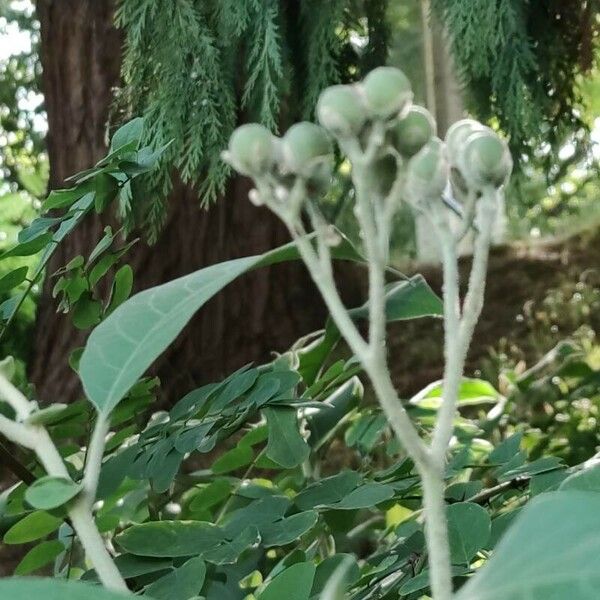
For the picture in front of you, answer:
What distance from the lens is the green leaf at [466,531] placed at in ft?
1.62

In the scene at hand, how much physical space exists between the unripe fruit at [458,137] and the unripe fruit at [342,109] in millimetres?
42

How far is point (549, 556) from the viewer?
0.25 metres

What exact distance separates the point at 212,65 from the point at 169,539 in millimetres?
563

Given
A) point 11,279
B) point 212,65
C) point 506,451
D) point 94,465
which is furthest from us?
point 212,65

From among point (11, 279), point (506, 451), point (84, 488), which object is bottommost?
point (506, 451)

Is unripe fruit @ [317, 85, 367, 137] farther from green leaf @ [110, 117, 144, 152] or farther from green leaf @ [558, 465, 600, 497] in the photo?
green leaf @ [110, 117, 144, 152]

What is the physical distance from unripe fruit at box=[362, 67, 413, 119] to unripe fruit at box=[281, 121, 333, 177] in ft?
0.07

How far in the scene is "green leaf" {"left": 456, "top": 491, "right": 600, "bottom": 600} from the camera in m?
0.24

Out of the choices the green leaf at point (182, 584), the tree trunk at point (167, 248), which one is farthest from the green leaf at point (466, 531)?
the tree trunk at point (167, 248)

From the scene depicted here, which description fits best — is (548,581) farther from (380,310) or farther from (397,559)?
(397,559)

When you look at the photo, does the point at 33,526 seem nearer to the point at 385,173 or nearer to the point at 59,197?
the point at 59,197

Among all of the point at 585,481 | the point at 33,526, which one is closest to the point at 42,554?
the point at 33,526

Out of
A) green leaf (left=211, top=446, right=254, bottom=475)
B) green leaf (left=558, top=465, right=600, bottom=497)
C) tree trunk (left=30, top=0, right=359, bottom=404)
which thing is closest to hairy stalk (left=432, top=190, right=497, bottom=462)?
green leaf (left=558, top=465, right=600, bottom=497)

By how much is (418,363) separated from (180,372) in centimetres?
54
